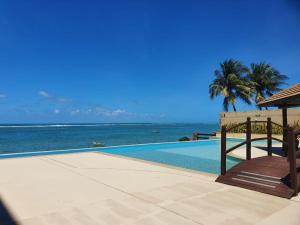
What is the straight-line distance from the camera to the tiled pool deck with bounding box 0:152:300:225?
152 inches

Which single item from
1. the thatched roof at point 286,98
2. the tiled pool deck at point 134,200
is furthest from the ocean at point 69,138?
the thatched roof at point 286,98

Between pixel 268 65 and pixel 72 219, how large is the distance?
32171 millimetres

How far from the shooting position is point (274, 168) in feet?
20.0

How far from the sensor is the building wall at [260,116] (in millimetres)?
19294

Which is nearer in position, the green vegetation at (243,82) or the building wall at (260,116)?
the building wall at (260,116)

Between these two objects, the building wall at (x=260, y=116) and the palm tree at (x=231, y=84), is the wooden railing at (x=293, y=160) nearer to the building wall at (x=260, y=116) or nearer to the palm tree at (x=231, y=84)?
the building wall at (x=260, y=116)

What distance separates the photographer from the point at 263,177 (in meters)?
5.69

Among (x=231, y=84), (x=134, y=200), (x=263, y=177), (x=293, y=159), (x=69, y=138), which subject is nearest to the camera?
(x=134, y=200)

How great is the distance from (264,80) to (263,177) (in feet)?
91.1

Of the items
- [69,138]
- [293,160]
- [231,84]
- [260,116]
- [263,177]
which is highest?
[231,84]

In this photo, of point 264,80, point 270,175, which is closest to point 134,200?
point 270,175

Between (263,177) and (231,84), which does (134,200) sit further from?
(231,84)

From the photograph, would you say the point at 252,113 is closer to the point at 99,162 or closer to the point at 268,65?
the point at 268,65

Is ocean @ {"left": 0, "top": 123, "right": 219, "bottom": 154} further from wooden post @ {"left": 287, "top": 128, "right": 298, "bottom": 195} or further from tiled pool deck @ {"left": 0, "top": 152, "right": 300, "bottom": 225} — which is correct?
wooden post @ {"left": 287, "top": 128, "right": 298, "bottom": 195}
